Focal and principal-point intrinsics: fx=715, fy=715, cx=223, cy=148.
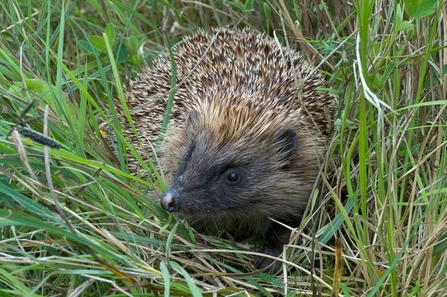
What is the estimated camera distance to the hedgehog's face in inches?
106

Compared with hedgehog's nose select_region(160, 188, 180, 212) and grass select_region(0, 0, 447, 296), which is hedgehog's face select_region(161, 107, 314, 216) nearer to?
hedgehog's nose select_region(160, 188, 180, 212)

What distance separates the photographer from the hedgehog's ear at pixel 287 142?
288 cm

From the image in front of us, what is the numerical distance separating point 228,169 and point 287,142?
0.29 m

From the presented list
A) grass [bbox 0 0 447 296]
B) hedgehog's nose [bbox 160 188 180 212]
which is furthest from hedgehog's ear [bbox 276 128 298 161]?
hedgehog's nose [bbox 160 188 180 212]

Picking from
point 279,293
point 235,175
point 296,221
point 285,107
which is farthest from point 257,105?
point 279,293

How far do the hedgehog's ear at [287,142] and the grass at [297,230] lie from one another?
18 centimetres

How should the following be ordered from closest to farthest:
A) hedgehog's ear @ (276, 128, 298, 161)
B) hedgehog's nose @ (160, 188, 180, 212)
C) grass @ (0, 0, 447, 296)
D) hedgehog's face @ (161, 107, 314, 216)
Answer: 1. grass @ (0, 0, 447, 296)
2. hedgehog's nose @ (160, 188, 180, 212)
3. hedgehog's face @ (161, 107, 314, 216)
4. hedgehog's ear @ (276, 128, 298, 161)

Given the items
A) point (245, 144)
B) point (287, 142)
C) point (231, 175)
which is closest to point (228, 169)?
point (231, 175)

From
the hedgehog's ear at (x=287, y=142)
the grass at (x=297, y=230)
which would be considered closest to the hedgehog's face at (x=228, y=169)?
the hedgehog's ear at (x=287, y=142)

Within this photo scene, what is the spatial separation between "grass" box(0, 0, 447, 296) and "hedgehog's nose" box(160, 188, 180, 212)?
0.07 m

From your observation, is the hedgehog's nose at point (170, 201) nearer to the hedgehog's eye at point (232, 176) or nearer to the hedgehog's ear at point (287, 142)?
the hedgehog's eye at point (232, 176)

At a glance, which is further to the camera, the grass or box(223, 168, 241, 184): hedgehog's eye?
box(223, 168, 241, 184): hedgehog's eye

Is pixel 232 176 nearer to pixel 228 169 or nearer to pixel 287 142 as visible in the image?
pixel 228 169

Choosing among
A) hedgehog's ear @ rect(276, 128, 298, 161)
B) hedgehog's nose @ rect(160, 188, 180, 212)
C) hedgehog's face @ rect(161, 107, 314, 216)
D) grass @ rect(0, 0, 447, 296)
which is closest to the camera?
grass @ rect(0, 0, 447, 296)
